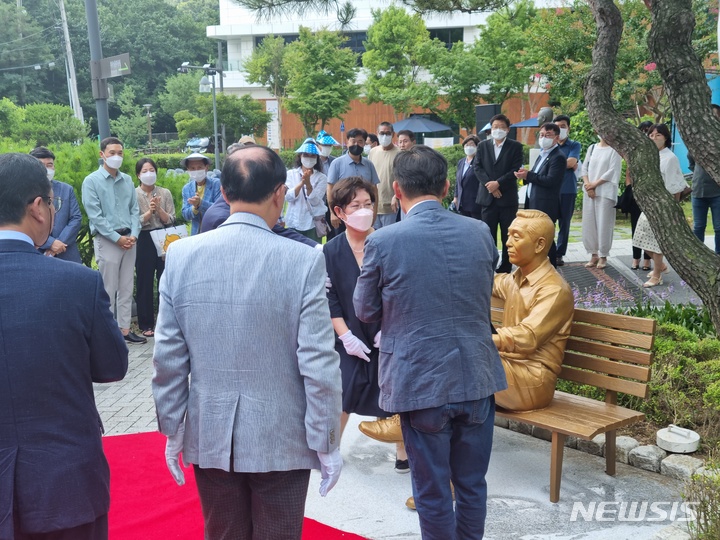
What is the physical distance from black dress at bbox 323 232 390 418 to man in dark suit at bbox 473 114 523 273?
5032mm

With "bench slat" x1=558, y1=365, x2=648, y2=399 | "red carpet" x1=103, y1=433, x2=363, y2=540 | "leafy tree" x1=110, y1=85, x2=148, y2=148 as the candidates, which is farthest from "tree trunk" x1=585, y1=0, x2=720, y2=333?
→ "leafy tree" x1=110, y1=85, x2=148, y2=148

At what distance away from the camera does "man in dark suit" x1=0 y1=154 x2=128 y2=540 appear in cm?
233

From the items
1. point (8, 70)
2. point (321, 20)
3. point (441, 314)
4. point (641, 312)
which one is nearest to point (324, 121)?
point (321, 20)

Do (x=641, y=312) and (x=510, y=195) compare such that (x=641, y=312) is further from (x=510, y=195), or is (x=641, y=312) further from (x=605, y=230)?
(x=605, y=230)

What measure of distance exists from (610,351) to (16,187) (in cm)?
349

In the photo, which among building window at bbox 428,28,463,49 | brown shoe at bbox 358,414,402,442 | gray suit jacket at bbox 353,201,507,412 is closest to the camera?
gray suit jacket at bbox 353,201,507,412

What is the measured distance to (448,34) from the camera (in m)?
50.2

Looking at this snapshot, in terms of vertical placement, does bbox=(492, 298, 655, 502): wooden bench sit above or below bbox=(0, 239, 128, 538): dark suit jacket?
below

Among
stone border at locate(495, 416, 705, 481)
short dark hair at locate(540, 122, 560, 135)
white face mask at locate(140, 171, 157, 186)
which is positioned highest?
short dark hair at locate(540, 122, 560, 135)

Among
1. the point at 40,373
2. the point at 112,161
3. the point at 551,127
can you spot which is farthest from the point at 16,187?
the point at 551,127

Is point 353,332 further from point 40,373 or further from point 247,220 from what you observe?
point 40,373

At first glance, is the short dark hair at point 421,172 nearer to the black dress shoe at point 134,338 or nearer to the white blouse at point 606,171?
the black dress shoe at point 134,338

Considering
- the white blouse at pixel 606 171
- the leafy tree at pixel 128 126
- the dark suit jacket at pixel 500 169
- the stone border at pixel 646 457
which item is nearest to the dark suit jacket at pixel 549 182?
the dark suit jacket at pixel 500 169

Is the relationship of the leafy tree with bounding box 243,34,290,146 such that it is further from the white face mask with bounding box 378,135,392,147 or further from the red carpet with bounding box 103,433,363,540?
the red carpet with bounding box 103,433,363,540
